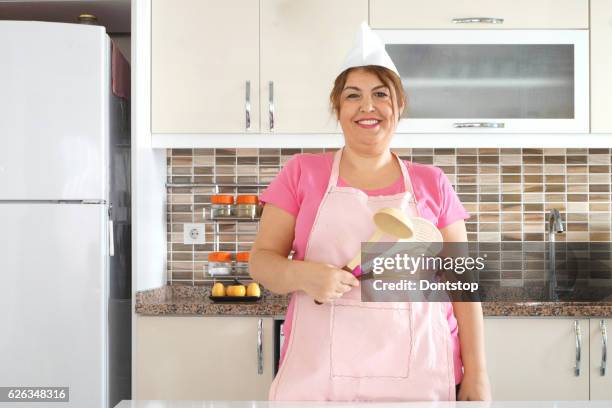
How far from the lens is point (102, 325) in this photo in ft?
7.98

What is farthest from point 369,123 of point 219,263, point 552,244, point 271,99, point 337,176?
point 552,244

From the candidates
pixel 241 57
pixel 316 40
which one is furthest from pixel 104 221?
pixel 316 40

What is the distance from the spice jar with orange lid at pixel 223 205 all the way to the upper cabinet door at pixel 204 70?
1.06ft

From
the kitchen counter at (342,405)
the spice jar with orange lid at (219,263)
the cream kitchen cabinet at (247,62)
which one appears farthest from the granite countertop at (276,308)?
the kitchen counter at (342,405)

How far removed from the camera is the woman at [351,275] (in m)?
1.37

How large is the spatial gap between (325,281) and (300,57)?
1.53 m

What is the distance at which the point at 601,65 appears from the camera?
2.67 metres

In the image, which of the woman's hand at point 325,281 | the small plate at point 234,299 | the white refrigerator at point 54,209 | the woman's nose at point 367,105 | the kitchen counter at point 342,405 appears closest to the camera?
the kitchen counter at point 342,405

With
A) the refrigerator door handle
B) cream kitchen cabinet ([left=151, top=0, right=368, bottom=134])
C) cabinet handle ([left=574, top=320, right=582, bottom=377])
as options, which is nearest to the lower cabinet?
cabinet handle ([left=574, top=320, right=582, bottom=377])

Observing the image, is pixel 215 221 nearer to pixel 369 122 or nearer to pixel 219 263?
pixel 219 263

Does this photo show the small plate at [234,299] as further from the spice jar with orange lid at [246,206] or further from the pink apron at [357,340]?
the pink apron at [357,340]

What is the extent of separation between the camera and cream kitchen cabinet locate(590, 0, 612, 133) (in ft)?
8.76

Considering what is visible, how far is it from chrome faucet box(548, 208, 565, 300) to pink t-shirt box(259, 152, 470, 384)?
4.60ft

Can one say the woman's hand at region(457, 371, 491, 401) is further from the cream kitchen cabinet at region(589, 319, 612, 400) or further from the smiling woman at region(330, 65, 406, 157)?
the cream kitchen cabinet at region(589, 319, 612, 400)
